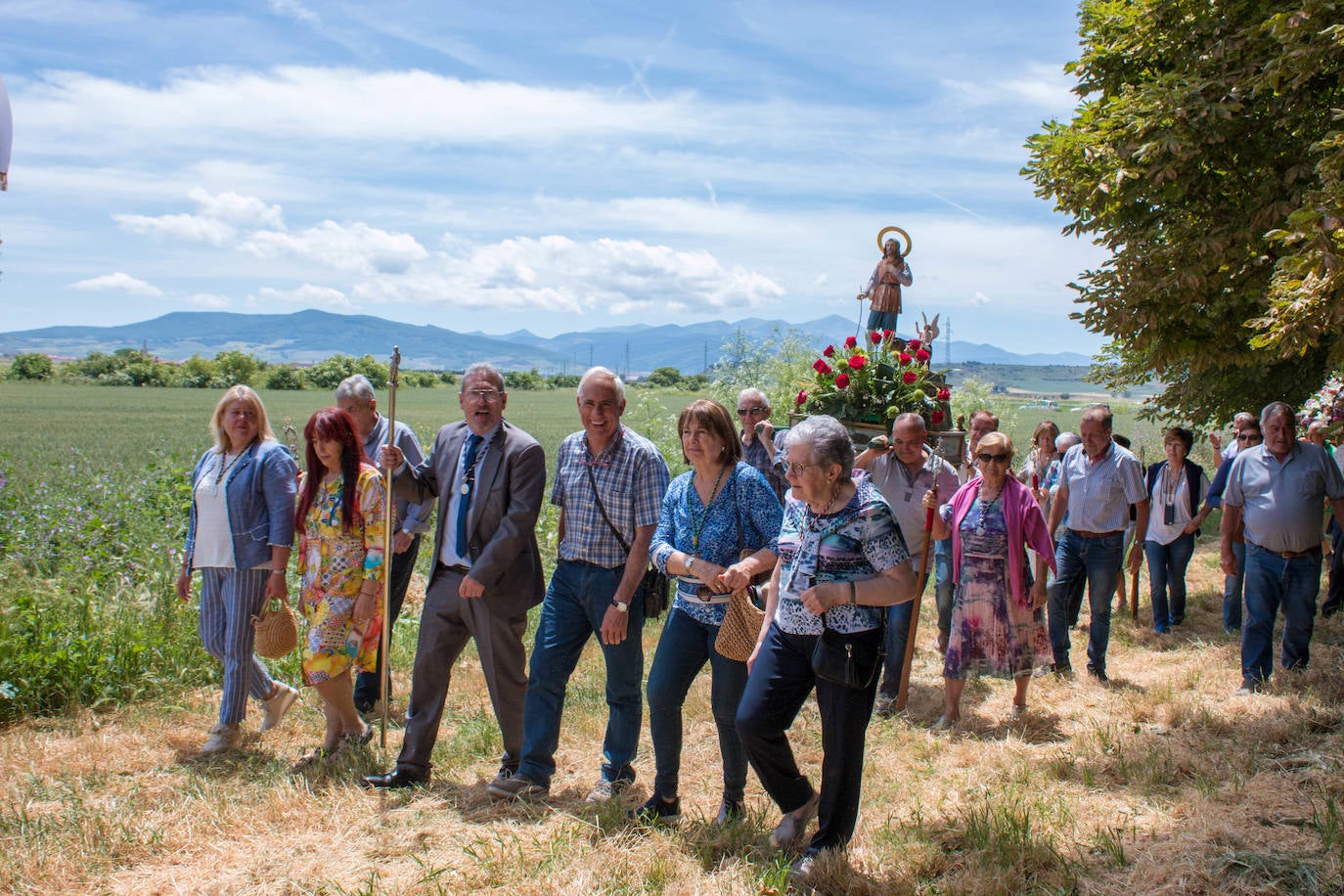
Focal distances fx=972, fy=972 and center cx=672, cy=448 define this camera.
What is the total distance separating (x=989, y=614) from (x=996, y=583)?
0.20 meters

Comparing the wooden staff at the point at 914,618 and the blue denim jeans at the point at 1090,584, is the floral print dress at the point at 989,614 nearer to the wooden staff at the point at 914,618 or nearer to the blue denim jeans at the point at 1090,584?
the wooden staff at the point at 914,618

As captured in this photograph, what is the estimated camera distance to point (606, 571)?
15.7 ft

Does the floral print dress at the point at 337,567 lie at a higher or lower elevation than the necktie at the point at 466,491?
lower

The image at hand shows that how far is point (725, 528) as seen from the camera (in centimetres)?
438

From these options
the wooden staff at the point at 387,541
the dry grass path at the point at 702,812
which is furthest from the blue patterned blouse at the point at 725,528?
the wooden staff at the point at 387,541

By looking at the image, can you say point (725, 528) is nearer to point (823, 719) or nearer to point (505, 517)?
point (823, 719)

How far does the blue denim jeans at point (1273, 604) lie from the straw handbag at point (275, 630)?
607 centimetres

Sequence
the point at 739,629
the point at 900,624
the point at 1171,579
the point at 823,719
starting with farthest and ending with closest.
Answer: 1. the point at 1171,579
2. the point at 900,624
3. the point at 739,629
4. the point at 823,719

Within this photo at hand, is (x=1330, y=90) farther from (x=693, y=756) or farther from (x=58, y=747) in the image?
(x=58, y=747)

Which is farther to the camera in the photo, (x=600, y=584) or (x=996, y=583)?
(x=996, y=583)

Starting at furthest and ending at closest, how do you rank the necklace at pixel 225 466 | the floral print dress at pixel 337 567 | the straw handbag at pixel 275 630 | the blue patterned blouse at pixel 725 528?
the necklace at pixel 225 466 → the straw handbag at pixel 275 630 → the floral print dress at pixel 337 567 → the blue patterned blouse at pixel 725 528

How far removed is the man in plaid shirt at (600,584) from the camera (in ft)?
15.6

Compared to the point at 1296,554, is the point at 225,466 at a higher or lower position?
higher

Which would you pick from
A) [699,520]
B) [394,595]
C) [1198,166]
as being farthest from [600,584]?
[1198,166]
